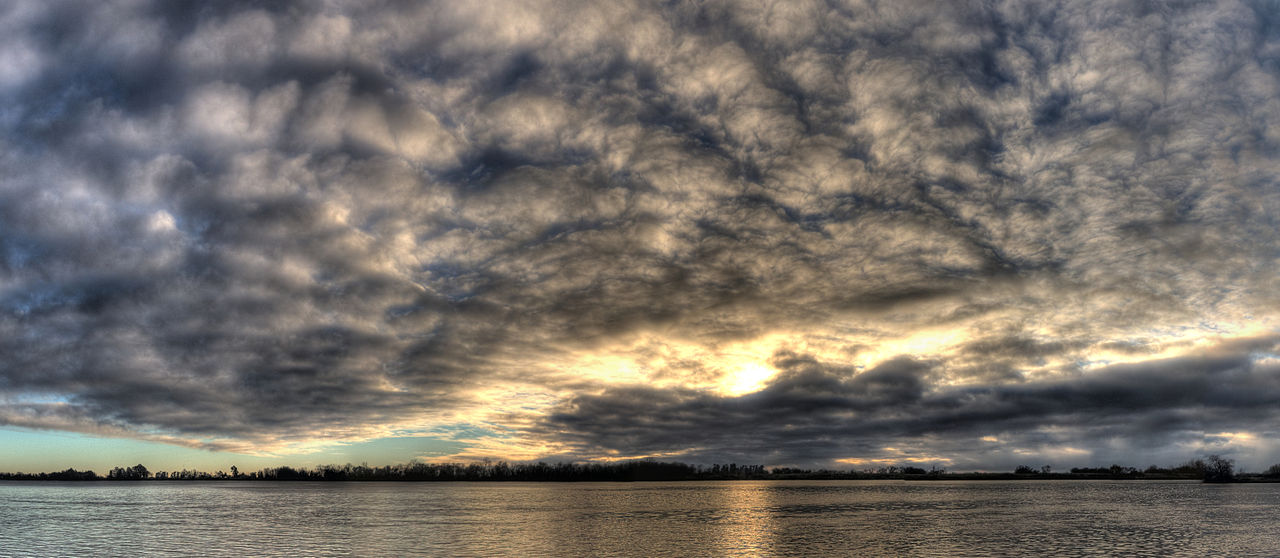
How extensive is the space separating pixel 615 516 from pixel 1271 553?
85.2m

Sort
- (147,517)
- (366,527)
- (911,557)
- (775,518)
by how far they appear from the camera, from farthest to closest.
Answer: (147,517)
(775,518)
(366,527)
(911,557)

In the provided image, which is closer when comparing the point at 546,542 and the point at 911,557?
the point at 911,557

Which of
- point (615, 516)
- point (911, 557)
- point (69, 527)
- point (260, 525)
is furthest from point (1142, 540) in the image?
point (69, 527)

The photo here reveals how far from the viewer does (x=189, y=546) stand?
238 feet

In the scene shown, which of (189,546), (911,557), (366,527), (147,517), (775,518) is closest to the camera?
(911,557)

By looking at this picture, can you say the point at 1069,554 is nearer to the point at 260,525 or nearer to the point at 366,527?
the point at 366,527

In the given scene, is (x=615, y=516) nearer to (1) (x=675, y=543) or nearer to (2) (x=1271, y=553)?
(1) (x=675, y=543)

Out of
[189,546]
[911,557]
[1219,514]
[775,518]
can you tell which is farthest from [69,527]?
[1219,514]

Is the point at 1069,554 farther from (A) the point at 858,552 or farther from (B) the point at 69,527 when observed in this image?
(B) the point at 69,527

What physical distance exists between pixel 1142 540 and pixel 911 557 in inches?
1309

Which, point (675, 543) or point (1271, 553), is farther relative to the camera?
point (675, 543)

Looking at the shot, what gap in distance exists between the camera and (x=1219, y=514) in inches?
4567

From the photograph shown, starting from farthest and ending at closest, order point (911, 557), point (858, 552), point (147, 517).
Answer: point (147, 517) < point (858, 552) < point (911, 557)

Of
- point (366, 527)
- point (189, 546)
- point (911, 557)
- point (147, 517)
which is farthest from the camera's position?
point (147, 517)
